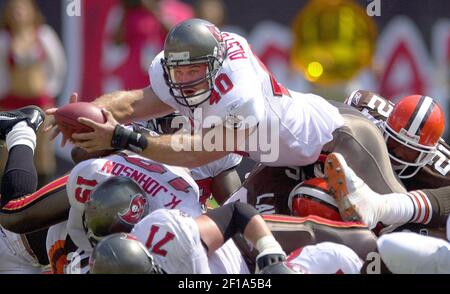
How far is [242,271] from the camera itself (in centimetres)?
483

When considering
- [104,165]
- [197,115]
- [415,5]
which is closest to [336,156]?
[197,115]

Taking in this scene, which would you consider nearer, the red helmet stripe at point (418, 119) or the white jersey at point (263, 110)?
the white jersey at point (263, 110)

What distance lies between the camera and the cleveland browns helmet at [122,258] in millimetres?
4402

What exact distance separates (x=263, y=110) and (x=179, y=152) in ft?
1.46

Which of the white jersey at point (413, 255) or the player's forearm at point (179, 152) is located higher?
the player's forearm at point (179, 152)

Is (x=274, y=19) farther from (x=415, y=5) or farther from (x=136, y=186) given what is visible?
(x=136, y=186)

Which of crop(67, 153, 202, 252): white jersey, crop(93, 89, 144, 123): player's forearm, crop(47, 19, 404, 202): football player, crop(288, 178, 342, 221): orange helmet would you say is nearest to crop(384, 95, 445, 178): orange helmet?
crop(47, 19, 404, 202): football player

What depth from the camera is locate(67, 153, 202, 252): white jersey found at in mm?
5078

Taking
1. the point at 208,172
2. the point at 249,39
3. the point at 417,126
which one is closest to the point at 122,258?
the point at 208,172

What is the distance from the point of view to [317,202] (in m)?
5.30

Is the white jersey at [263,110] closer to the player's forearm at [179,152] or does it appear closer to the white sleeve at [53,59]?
the player's forearm at [179,152]

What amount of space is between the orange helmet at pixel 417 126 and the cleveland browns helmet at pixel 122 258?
1739 millimetres

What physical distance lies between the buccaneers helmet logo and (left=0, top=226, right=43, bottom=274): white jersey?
3.54 ft

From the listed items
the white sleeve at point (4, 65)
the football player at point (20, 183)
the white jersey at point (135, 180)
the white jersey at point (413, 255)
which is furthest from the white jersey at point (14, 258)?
the white sleeve at point (4, 65)
